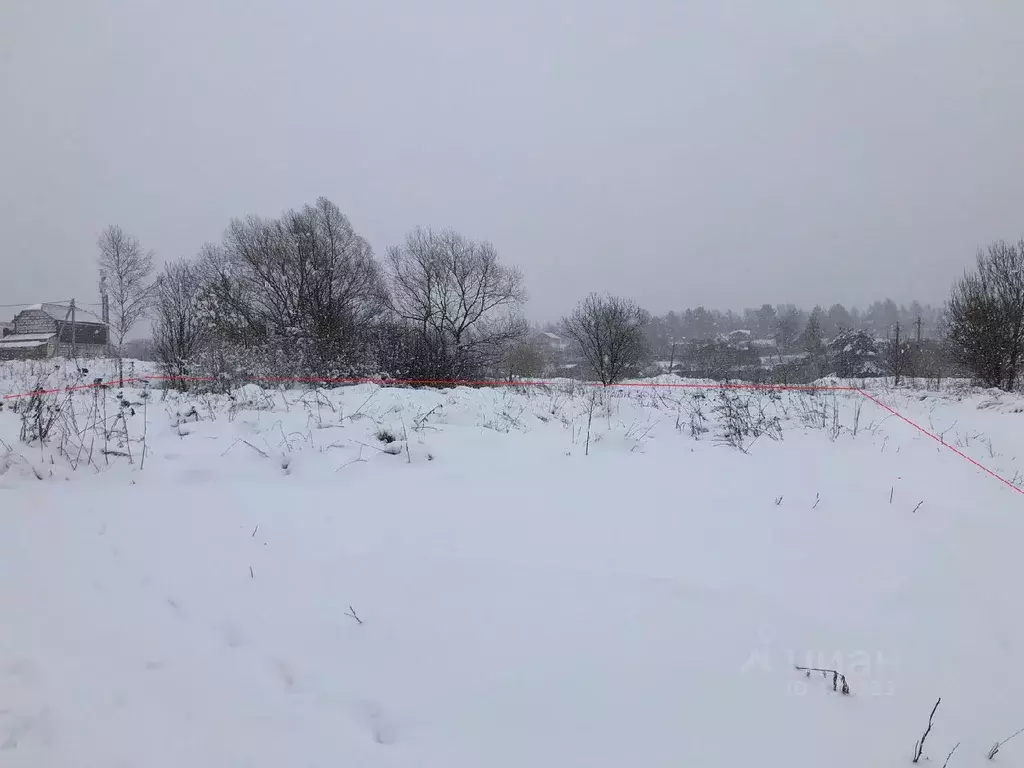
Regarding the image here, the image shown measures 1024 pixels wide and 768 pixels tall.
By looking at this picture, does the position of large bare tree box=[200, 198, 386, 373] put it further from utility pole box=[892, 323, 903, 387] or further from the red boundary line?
utility pole box=[892, 323, 903, 387]

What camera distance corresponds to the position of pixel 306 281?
2011 centimetres

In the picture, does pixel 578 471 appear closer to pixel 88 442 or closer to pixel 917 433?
pixel 88 442

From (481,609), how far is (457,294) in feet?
73.7

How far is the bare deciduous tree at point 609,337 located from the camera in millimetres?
23266

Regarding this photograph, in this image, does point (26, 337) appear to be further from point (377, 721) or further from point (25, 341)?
point (377, 721)

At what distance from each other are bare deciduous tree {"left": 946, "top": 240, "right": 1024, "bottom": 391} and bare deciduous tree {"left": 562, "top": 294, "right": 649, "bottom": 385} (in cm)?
1253

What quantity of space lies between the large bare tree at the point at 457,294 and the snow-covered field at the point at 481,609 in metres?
18.3

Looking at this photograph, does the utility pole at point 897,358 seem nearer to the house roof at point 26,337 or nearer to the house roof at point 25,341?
the house roof at point 25,341

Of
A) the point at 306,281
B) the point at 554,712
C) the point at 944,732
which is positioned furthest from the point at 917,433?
the point at 306,281

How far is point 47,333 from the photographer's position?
29.3 meters

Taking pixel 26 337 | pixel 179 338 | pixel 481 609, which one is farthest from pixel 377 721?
pixel 26 337

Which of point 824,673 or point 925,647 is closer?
point 824,673

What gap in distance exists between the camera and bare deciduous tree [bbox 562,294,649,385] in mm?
23266

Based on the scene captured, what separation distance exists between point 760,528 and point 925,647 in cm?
101
